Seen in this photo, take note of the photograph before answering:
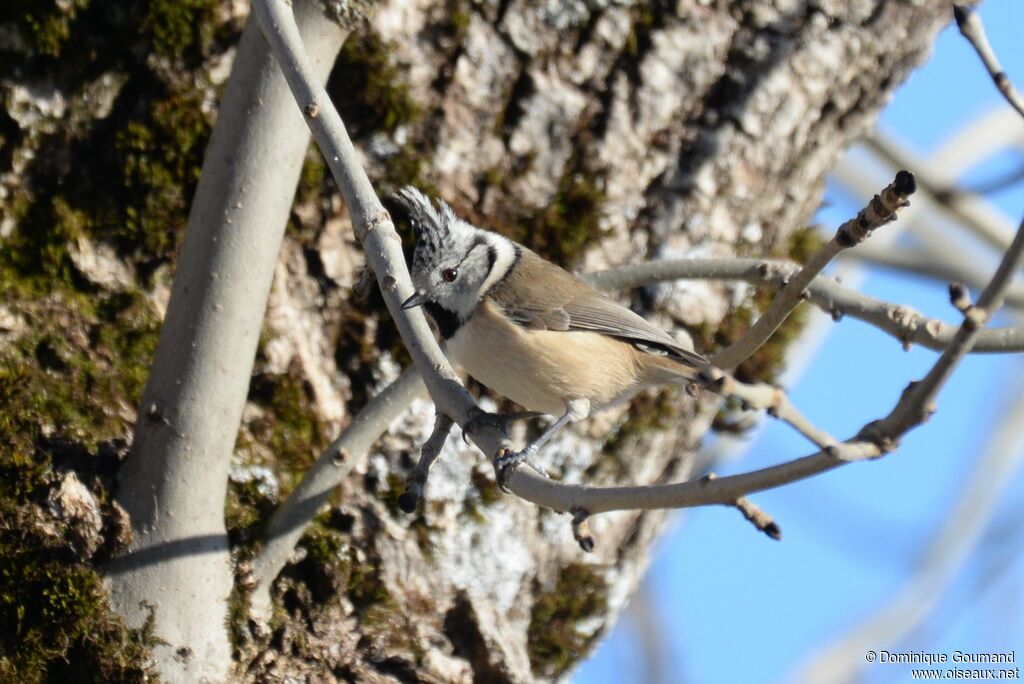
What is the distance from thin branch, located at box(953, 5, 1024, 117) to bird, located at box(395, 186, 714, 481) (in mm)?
1274

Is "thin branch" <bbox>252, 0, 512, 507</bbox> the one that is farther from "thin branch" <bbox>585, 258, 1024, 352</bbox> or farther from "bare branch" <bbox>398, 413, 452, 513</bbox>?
"thin branch" <bbox>585, 258, 1024, 352</bbox>

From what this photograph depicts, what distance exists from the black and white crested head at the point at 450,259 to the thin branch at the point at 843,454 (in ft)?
5.15

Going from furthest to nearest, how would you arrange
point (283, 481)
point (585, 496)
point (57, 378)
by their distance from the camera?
point (283, 481) < point (57, 378) < point (585, 496)

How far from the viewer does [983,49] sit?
6.61 feet

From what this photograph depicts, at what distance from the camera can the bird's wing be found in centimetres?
336

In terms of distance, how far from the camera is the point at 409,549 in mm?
3119

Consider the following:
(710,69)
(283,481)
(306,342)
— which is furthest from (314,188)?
(710,69)

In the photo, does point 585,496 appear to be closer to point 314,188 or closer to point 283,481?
point 283,481

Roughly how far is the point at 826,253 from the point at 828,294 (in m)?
0.54

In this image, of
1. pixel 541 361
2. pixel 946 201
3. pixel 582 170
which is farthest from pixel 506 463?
pixel 946 201

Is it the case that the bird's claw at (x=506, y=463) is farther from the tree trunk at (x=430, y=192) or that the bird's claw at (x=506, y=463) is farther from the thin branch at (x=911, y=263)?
the thin branch at (x=911, y=263)

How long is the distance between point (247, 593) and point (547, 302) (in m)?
1.30

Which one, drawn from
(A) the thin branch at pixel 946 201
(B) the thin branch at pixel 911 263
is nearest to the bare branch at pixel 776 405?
(B) the thin branch at pixel 911 263

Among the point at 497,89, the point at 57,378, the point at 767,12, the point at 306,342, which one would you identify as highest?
the point at 767,12
